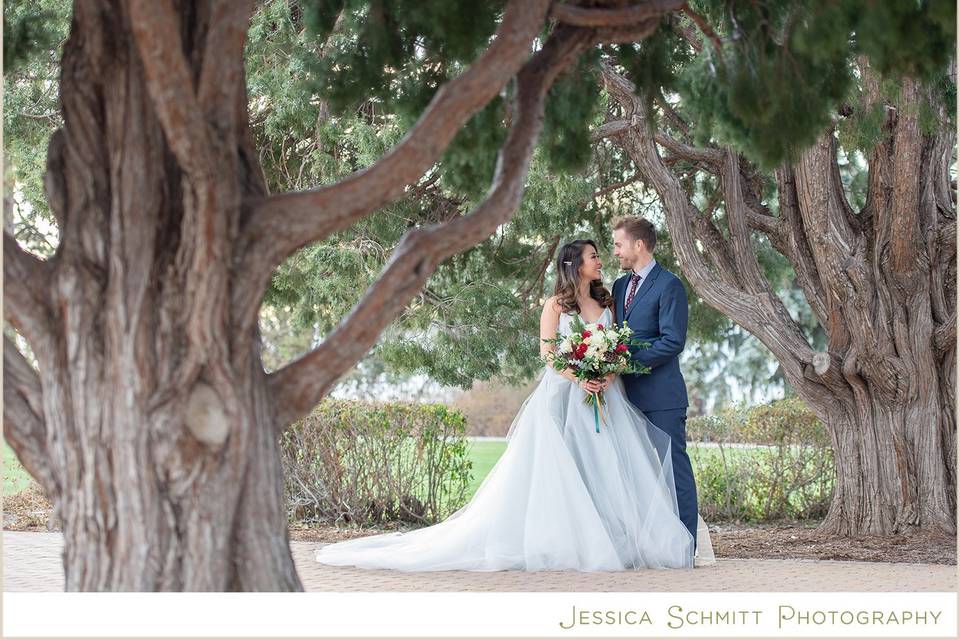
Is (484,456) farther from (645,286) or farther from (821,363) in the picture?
(645,286)

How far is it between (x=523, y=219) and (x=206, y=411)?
6105mm

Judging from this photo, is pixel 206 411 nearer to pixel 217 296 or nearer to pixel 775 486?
pixel 217 296

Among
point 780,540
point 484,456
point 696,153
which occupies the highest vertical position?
point 696,153

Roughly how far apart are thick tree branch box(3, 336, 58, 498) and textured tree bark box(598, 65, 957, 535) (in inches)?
210

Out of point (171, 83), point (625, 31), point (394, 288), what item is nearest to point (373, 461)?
point (394, 288)

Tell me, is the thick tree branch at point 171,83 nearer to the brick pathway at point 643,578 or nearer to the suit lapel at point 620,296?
the brick pathway at point 643,578

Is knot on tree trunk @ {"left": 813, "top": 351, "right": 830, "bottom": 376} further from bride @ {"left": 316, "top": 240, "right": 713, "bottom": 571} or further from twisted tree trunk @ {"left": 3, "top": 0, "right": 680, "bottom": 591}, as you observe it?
twisted tree trunk @ {"left": 3, "top": 0, "right": 680, "bottom": 591}

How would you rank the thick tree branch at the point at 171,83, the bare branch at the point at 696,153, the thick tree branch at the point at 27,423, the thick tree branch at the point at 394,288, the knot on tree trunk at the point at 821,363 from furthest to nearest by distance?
1. the bare branch at the point at 696,153
2. the knot on tree trunk at the point at 821,363
3. the thick tree branch at the point at 394,288
4. the thick tree branch at the point at 27,423
5. the thick tree branch at the point at 171,83

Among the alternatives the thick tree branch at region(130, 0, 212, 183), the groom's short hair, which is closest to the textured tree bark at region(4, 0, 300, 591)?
the thick tree branch at region(130, 0, 212, 183)

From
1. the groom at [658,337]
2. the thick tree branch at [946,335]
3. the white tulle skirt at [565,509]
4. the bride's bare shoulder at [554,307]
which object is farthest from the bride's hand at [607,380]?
the thick tree branch at [946,335]

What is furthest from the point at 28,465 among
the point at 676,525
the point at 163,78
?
the point at 676,525

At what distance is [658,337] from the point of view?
7.37m

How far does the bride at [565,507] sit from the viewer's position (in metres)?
6.62

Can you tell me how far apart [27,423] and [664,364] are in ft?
15.2
